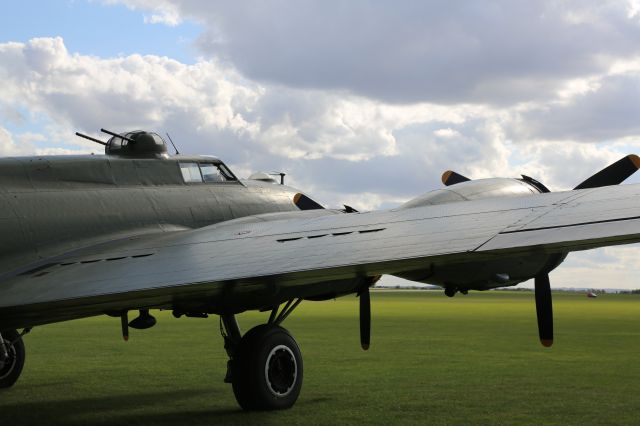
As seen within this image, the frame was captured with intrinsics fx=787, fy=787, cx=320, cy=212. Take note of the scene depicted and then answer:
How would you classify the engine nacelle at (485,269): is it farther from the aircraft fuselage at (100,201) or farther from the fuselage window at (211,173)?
the fuselage window at (211,173)

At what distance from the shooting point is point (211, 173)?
15.0 m

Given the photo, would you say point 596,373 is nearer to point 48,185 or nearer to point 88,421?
point 88,421

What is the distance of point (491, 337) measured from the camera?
2711cm

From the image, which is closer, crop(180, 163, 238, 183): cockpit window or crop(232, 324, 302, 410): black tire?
Result: crop(232, 324, 302, 410): black tire

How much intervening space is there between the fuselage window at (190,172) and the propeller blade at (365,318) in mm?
3888

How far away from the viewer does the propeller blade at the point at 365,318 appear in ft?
42.4

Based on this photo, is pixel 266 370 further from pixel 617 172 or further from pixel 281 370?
pixel 617 172

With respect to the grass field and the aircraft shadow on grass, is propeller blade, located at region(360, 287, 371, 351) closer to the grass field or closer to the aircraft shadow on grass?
the grass field

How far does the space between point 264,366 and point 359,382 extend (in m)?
3.38

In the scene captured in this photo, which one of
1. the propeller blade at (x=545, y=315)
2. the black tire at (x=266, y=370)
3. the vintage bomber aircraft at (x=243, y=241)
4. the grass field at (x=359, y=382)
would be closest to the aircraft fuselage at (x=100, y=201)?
the vintage bomber aircraft at (x=243, y=241)

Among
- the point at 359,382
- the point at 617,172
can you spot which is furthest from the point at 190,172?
the point at 617,172

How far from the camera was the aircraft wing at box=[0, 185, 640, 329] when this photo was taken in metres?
7.45

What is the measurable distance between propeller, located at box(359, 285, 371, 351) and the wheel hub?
120cm

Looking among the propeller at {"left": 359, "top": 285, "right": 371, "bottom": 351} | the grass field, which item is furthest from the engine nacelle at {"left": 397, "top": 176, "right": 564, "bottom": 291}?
the grass field
